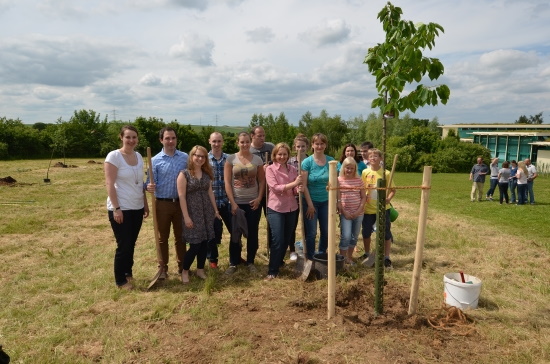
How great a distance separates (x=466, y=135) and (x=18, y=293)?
67.2 metres

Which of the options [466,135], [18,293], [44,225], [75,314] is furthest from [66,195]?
[466,135]

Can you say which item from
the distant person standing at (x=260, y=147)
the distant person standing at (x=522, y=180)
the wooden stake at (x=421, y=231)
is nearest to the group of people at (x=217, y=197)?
the distant person standing at (x=260, y=147)

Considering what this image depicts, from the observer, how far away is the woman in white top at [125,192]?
4672 millimetres

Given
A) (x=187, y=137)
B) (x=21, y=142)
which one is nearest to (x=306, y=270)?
Result: (x=21, y=142)

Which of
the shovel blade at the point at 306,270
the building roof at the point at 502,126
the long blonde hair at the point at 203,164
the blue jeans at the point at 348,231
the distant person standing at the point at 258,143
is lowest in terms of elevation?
the shovel blade at the point at 306,270

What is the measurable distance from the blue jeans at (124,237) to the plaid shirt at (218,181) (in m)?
1.10

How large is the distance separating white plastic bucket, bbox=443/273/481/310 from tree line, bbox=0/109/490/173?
78.7ft

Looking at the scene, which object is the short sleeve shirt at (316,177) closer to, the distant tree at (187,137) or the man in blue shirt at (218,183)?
the man in blue shirt at (218,183)

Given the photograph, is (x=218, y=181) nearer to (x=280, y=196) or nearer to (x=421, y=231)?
(x=280, y=196)

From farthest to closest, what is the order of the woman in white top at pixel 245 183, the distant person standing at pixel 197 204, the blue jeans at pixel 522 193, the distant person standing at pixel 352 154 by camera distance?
the blue jeans at pixel 522 193 → the distant person standing at pixel 352 154 → the woman in white top at pixel 245 183 → the distant person standing at pixel 197 204

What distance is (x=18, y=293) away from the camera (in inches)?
198

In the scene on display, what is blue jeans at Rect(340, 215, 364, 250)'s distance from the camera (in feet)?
19.0

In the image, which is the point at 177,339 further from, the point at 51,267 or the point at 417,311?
the point at 51,267

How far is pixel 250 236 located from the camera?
5645 mm
